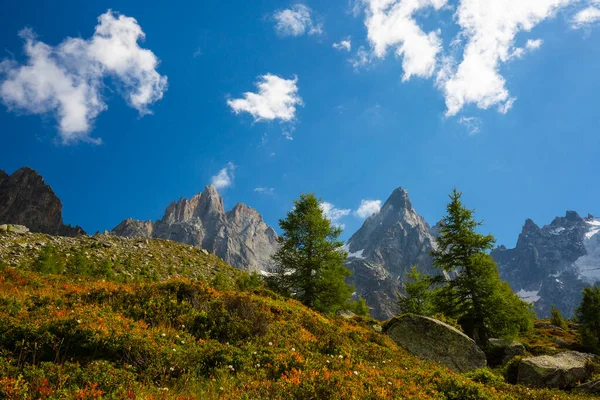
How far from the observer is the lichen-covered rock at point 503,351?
19.2 metres

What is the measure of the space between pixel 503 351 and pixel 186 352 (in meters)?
20.8

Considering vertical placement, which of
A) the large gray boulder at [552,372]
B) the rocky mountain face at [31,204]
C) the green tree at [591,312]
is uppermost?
the rocky mountain face at [31,204]

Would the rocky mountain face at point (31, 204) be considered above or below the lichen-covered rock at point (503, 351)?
above

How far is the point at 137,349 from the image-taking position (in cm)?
683

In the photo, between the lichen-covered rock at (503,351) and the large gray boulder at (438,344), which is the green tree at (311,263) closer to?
the large gray boulder at (438,344)

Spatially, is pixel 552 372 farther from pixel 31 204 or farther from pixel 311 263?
pixel 31 204

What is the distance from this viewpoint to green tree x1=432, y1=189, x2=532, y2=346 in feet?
70.8

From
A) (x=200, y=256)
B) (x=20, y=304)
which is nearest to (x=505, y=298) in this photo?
(x=20, y=304)

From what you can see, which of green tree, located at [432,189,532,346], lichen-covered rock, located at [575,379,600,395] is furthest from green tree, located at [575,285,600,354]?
lichen-covered rock, located at [575,379,600,395]

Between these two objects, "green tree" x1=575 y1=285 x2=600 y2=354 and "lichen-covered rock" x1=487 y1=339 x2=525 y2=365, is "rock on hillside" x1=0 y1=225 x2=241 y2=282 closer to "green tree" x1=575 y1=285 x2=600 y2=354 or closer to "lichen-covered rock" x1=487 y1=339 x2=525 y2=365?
"lichen-covered rock" x1=487 y1=339 x2=525 y2=365

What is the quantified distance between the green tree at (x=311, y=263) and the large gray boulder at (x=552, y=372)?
1073 cm

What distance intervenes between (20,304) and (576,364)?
1938 cm

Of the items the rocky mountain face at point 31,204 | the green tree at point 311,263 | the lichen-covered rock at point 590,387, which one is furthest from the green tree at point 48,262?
the rocky mountain face at point 31,204

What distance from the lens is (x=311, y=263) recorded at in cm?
2170
